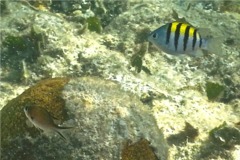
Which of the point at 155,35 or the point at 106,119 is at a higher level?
the point at 155,35

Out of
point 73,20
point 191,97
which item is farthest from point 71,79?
point 73,20

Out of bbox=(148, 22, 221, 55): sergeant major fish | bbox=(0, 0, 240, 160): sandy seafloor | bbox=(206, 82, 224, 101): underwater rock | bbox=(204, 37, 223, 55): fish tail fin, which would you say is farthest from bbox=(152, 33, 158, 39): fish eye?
bbox=(206, 82, 224, 101): underwater rock

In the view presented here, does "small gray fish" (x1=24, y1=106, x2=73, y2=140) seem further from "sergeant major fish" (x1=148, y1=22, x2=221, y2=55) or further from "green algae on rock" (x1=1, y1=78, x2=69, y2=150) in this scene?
"sergeant major fish" (x1=148, y1=22, x2=221, y2=55)

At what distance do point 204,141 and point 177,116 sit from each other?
1.87 feet

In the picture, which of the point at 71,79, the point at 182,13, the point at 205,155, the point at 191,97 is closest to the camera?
the point at 71,79

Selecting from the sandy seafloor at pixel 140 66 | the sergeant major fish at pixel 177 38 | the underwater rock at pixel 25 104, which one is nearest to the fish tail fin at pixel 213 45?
the sergeant major fish at pixel 177 38

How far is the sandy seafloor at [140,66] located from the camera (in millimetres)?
4570

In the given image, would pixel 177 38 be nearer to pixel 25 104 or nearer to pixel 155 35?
pixel 155 35

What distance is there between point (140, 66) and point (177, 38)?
192cm

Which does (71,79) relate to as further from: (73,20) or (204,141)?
(73,20)

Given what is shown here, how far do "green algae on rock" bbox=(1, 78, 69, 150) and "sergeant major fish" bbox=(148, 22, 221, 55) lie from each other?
1.10 metres

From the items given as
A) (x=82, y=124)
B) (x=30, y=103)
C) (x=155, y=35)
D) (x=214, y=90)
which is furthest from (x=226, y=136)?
(x=30, y=103)

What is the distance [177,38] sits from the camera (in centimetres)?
345

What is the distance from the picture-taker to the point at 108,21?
6.75 meters
